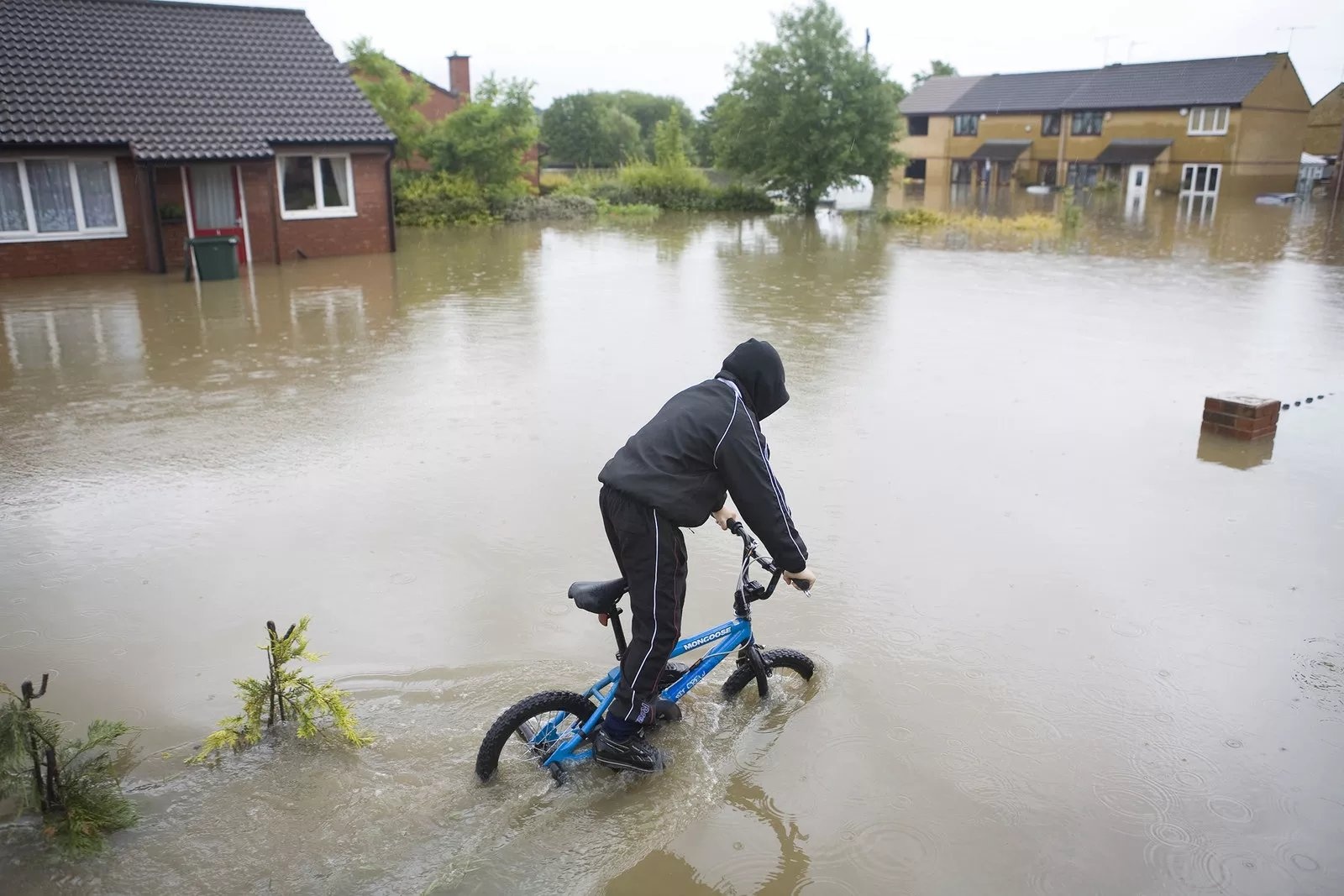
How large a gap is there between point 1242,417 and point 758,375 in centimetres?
636

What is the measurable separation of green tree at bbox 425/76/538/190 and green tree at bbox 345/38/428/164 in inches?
20.2

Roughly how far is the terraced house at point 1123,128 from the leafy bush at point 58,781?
5249cm

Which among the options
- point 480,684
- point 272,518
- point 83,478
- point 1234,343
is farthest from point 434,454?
point 1234,343

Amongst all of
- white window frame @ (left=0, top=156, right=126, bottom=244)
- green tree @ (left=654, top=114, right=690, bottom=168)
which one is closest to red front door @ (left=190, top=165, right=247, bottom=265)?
white window frame @ (left=0, top=156, right=126, bottom=244)

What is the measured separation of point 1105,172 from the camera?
5331 cm

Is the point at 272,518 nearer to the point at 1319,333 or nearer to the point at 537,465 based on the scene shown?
the point at 537,465

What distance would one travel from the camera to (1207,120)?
50.1m

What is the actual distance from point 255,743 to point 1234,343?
12.3 meters

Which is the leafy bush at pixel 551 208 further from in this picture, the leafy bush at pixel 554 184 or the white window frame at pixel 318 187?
the white window frame at pixel 318 187

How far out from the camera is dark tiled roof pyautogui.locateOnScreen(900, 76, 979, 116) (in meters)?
63.8

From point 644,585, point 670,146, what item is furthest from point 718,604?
point 670,146

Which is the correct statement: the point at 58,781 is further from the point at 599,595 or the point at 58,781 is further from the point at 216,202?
the point at 216,202

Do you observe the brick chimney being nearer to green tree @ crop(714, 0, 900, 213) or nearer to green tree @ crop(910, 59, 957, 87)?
green tree @ crop(714, 0, 900, 213)

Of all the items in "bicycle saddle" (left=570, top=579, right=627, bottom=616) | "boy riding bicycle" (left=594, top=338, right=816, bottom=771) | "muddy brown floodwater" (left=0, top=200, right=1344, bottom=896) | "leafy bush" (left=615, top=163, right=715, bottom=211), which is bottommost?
"muddy brown floodwater" (left=0, top=200, right=1344, bottom=896)
